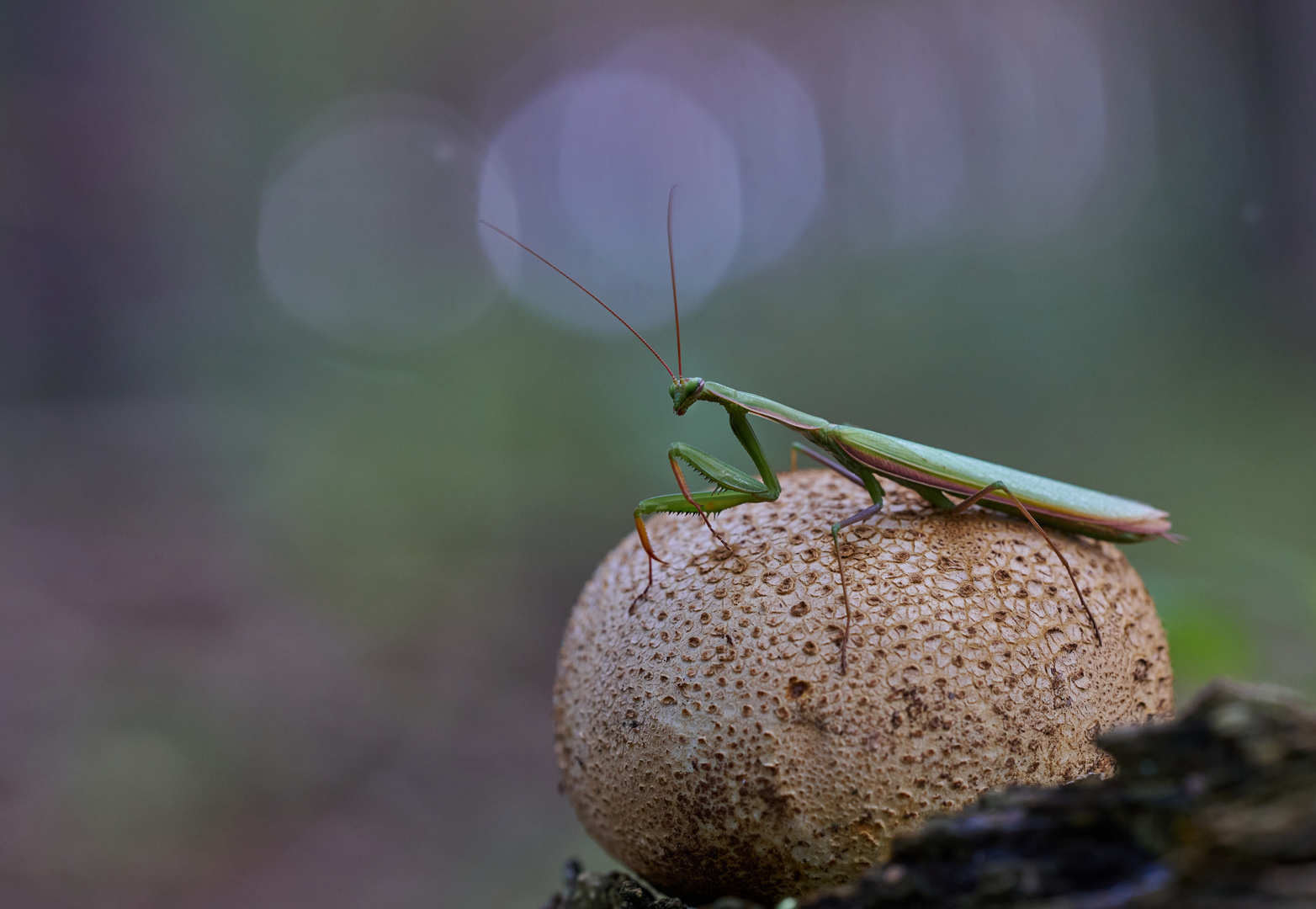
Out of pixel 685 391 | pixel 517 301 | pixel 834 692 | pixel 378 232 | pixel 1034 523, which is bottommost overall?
pixel 834 692

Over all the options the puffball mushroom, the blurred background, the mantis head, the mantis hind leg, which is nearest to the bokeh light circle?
the blurred background

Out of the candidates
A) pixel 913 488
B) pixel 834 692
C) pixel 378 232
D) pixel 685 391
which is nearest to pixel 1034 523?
pixel 913 488

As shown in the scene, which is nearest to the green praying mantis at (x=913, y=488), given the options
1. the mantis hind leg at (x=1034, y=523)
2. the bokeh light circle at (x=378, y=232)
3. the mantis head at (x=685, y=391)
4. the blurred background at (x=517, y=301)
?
the mantis hind leg at (x=1034, y=523)

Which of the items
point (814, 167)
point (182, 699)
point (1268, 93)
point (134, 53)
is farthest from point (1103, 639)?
point (134, 53)

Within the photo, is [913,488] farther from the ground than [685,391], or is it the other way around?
[685,391]

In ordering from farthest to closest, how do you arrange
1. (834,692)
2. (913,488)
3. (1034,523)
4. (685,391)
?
(685,391) < (913,488) < (1034,523) < (834,692)

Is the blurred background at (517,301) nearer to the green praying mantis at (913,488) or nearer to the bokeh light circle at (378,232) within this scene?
the bokeh light circle at (378,232)

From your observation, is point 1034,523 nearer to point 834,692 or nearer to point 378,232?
point 834,692
